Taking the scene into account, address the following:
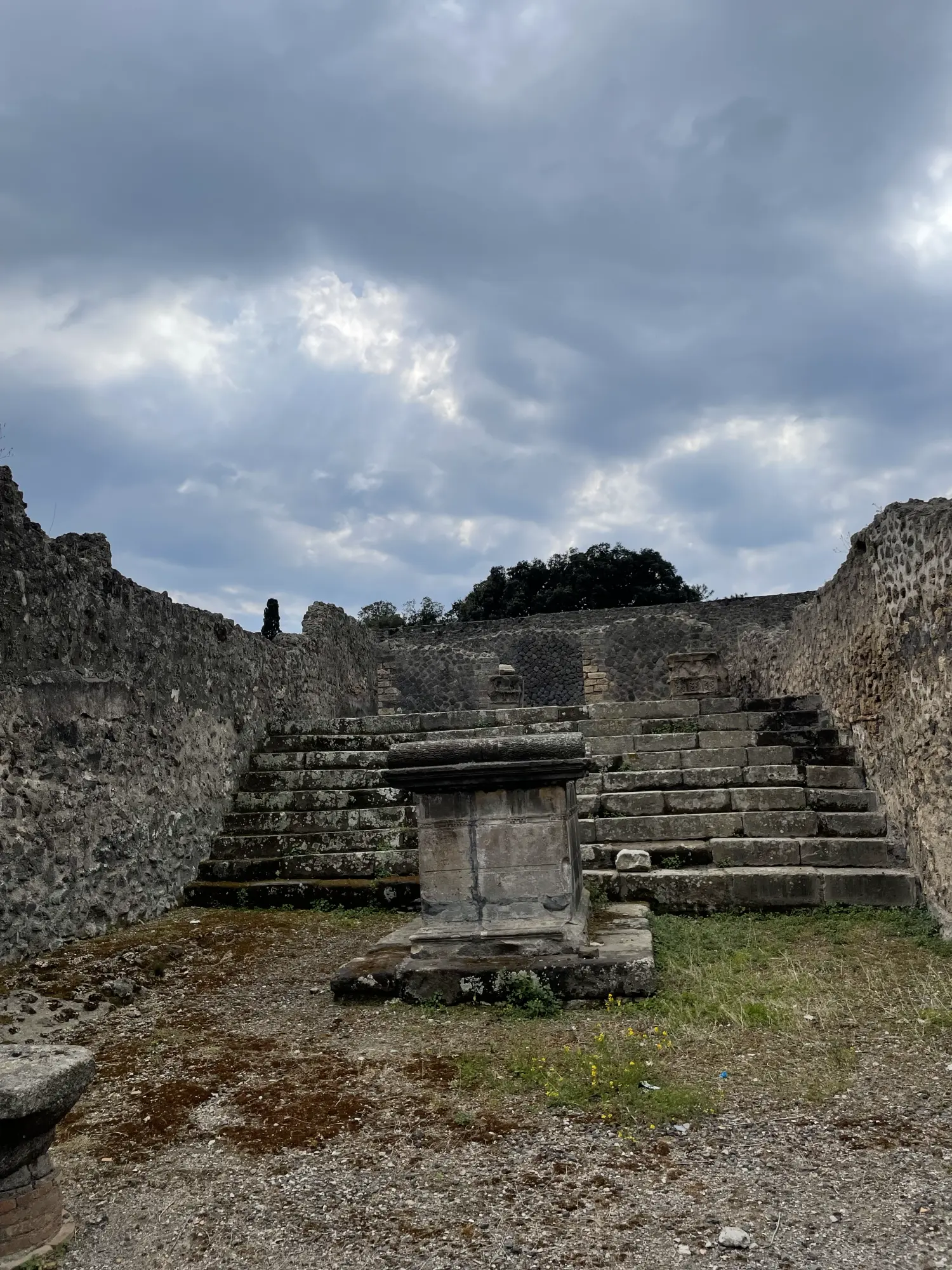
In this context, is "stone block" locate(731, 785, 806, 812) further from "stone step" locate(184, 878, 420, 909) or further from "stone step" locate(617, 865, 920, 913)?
"stone step" locate(184, 878, 420, 909)

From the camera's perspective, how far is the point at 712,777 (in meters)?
8.52

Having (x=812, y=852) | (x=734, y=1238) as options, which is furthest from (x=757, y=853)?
(x=734, y=1238)

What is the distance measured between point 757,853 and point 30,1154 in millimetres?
5809

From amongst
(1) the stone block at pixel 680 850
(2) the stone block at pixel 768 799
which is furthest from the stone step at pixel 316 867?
(2) the stone block at pixel 768 799

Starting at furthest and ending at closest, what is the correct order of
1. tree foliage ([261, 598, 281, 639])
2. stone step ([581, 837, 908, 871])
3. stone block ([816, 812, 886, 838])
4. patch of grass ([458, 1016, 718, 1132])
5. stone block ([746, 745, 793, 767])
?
1. tree foliage ([261, 598, 281, 639])
2. stone block ([746, 745, 793, 767])
3. stone block ([816, 812, 886, 838])
4. stone step ([581, 837, 908, 871])
5. patch of grass ([458, 1016, 718, 1132])

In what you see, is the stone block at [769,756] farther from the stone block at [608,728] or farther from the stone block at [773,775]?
the stone block at [608,728]

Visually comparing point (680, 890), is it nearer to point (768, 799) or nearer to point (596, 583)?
point (768, 799)

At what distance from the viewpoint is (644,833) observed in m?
7.82

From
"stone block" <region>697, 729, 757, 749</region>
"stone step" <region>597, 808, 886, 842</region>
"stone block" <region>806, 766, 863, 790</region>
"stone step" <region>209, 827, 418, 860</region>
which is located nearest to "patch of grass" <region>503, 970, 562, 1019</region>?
"stone step" <region>597, 808, 886, 842</region>

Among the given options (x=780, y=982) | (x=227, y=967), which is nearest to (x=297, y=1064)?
(x=227, y=967)

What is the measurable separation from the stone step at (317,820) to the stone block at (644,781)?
1.88 metres

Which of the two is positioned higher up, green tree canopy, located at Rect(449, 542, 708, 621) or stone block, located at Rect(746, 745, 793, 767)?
green tree canopy, located at Rect(449, 542, 708, 621)

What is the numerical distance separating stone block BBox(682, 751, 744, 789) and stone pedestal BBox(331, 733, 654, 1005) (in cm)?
346

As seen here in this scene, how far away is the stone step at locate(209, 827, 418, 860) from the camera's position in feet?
26.6
